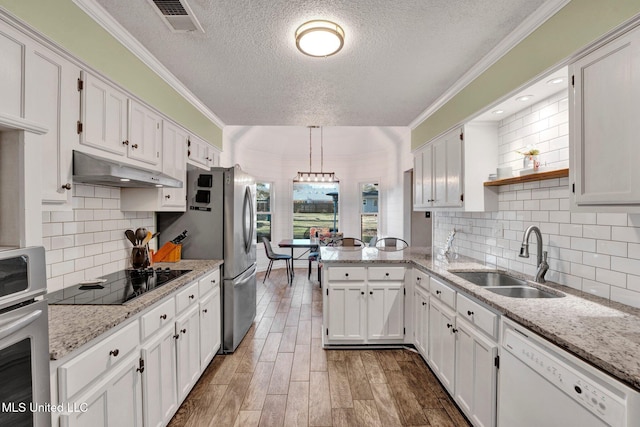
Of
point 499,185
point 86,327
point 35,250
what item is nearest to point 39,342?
point 35,250

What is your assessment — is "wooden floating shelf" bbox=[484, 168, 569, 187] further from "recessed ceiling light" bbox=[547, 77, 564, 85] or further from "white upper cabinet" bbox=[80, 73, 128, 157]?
"white upper cabinet" bbox=[80, 73, 128, 157]

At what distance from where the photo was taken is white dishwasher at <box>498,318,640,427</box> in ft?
3.08

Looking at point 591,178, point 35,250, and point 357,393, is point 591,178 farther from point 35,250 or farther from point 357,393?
point 35,250

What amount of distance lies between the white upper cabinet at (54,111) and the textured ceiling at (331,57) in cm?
58

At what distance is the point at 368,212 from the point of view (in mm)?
6922

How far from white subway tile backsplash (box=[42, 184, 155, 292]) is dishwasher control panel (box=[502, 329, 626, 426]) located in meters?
2.57

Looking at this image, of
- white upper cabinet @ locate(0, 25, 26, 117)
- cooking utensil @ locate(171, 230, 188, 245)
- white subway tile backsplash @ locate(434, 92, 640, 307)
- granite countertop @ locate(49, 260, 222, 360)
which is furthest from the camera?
cooking utensil @ locate(171, 230, 188, 245)

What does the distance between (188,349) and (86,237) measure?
41.8 inches

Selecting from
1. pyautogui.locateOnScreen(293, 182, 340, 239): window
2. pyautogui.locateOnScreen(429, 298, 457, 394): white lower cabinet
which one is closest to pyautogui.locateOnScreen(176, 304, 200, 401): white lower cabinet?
pyautogui.locateOnScreen(429, 298, 457, 394): white lower cabinet

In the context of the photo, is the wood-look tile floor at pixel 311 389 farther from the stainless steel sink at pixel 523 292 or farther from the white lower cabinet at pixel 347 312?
the stainless steel sink at pixel 523 292

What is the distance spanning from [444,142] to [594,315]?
204 centimetres

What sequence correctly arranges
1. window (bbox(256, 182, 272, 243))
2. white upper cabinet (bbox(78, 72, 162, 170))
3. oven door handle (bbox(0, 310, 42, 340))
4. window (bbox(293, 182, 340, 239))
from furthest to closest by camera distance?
window (bbox(293, 182, 340, 239)) < window (bbox(256, 182, 272, 243)) < white upper cabinet (bbox(78, 72, 162, 170)) < oven door handle (bbox(0, 310, 42, 340))

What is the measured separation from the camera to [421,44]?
2125 mm

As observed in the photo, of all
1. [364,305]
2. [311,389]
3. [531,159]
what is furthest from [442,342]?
[531,159]
